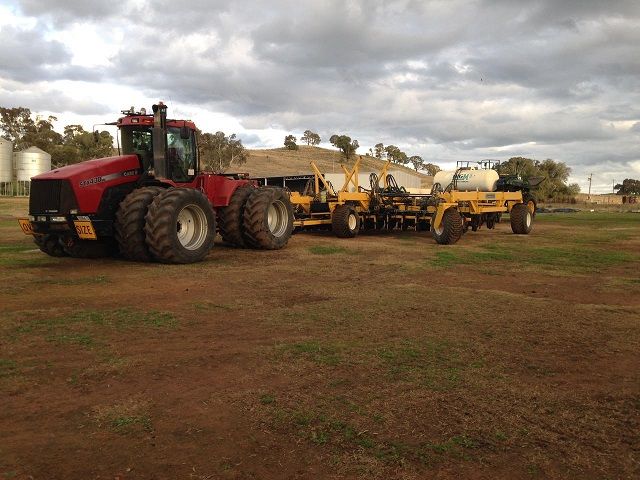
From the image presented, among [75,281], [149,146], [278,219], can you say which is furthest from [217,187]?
[75,281]

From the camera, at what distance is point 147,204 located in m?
10.2

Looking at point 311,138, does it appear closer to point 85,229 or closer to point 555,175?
point 555,175

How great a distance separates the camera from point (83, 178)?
10016mm

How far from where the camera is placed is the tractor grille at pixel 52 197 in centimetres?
989

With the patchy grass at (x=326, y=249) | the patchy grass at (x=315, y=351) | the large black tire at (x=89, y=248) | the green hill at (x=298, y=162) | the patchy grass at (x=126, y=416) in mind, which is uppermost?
the green hill at (x=298, y=162)

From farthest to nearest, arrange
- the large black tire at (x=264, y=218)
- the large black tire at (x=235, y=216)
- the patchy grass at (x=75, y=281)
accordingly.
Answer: the large black tire at (x=235, y=216), the large black tire at (x=264, y=218), the patchy grass at (x=75, y=281)

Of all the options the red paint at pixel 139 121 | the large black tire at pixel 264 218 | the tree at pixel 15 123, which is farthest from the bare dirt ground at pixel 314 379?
the tree at pixel 15 123

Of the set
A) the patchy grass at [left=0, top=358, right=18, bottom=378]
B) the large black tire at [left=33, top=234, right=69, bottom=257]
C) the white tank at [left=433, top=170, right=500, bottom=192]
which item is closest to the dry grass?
the white tank at [left=433, top=170, right=500, bottom=192]

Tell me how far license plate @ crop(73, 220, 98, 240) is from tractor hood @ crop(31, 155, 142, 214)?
0.28m

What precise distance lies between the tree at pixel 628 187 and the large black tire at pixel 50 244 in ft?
392

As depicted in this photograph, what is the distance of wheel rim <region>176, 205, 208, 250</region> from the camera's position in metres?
11.3

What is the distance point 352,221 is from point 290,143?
94224mm

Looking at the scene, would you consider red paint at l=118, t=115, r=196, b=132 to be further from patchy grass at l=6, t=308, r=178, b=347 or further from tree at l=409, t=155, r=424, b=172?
tree at l=409, t=155, r=424, b=172

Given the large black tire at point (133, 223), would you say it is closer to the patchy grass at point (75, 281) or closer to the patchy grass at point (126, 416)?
the patchy grass at point (75, 281)
